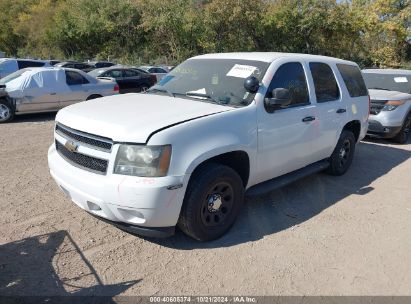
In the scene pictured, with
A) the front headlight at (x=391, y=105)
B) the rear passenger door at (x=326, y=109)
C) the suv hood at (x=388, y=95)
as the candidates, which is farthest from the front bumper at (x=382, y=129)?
the rear passenger door at (x=326, y=109)

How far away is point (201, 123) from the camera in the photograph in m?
3.44

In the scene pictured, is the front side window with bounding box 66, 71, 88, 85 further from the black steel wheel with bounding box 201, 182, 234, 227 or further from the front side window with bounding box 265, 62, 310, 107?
the black steel wheel with bounding box 201, 182, 234, 227

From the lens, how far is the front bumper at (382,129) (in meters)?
8.09

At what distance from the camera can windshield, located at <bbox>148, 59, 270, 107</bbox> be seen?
13.3ft

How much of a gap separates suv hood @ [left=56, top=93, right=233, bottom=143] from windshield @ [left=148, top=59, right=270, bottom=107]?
0.19 meters

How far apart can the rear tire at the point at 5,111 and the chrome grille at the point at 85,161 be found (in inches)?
271

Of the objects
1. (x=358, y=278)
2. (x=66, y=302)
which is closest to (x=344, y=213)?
(x=358, y=278)

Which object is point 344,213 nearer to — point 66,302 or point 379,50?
point 66,302

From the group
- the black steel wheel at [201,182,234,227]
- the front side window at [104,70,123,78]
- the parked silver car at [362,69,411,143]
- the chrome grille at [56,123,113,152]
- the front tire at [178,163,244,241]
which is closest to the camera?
the chrome grille at [56,123,113,152]

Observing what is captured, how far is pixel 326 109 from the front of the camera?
501 centimetres

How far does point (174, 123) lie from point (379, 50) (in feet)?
89.5

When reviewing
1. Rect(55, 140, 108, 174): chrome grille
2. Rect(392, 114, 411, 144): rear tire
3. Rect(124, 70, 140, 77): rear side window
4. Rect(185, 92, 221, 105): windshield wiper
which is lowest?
Rect(392, 114, 411, 144): rear tire

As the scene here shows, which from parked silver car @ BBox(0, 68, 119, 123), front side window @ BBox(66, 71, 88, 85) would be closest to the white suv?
parked silver car @ BBox(0, 68, 119, 123)

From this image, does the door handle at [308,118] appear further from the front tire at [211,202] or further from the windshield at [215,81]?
the front tire at [211,202]
